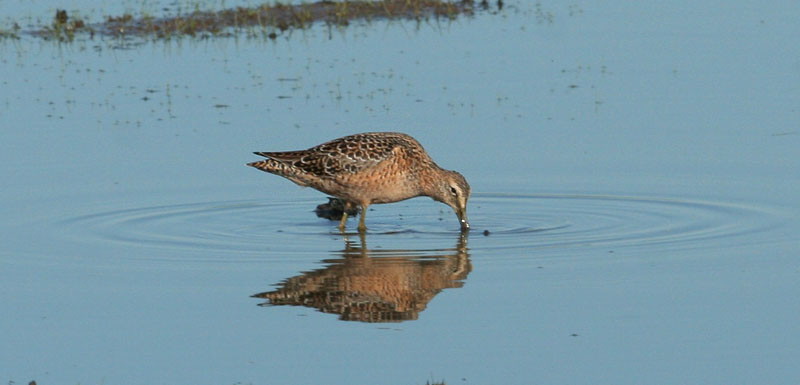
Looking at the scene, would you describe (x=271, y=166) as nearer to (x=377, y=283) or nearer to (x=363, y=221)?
(x=363, y=221)

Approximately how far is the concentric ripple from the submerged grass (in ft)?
27.0

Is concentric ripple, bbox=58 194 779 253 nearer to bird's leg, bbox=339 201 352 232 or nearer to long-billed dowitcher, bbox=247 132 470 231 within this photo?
bird's leg, bbox=339 201 352 232

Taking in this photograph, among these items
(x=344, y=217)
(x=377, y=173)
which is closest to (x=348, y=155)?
(x=377, y=173)

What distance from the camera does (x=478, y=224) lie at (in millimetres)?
14211

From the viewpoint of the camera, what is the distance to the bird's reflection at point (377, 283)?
10.8m

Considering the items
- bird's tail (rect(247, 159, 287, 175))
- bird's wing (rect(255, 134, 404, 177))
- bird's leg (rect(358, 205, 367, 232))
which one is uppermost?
bird's wing (rect(255, 134, 404, 177))

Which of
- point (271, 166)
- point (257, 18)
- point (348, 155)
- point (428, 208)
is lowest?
point (428, 208)

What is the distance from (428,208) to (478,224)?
1299 mm

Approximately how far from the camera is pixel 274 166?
1462 centimetres

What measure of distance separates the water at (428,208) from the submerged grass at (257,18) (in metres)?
0.63

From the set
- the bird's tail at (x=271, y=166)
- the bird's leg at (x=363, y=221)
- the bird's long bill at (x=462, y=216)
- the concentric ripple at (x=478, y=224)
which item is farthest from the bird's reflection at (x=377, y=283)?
the bird's tail at (x=271, y=166)

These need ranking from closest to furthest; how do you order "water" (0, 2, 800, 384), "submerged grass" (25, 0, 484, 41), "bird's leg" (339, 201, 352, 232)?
"water" (0, 2, 800, 384) → "bird's leg" (339, 201, 352, 232) → "submerged grass" (25, 0, 484, 41)

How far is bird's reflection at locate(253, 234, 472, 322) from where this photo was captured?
1079 centimetres

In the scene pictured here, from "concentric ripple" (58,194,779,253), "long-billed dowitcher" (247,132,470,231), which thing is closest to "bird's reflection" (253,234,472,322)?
"concentric ripple" (58,194,779,253)
